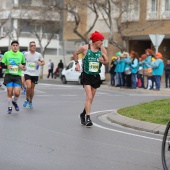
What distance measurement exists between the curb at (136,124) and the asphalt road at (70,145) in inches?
9.9

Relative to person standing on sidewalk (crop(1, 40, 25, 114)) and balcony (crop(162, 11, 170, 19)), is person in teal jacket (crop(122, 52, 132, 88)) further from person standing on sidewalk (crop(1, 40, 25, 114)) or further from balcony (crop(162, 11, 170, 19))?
person standing on sidewalk (crop(1, 40, 25, 114))

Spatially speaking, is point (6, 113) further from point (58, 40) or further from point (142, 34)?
point (58, 40)

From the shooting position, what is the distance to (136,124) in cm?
1223

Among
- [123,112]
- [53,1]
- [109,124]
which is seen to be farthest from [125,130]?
[53,1]

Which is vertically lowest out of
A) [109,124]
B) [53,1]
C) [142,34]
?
[109,124]

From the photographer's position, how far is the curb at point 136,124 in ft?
37.7

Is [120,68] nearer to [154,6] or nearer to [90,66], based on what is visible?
[154,6]

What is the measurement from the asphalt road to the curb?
25 cm

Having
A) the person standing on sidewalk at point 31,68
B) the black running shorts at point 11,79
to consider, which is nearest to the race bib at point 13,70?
the black running shorts at point 11,79

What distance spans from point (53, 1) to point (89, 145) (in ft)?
113

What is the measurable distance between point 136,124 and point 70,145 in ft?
10.4

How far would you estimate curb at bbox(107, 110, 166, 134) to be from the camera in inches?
453

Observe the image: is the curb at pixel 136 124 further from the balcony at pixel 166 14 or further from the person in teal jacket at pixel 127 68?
the balcony at pixel 166 14

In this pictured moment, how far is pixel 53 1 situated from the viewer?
43000 mm
